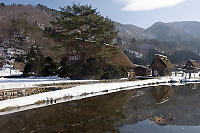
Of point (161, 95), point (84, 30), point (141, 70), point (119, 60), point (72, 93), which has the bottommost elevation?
point (161, 95)

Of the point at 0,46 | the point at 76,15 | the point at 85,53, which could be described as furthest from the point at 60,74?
the point at 0,46

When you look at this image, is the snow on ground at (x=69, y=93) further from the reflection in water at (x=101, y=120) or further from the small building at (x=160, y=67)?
the small building at (x=160, y=67)

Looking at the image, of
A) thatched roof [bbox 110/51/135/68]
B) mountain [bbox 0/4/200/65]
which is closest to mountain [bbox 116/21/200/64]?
mountain [bbox 0/4/200/65]

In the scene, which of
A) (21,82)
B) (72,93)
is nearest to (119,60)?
(72,93)

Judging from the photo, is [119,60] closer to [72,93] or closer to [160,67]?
[160,67]

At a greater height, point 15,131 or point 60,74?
point 60,74

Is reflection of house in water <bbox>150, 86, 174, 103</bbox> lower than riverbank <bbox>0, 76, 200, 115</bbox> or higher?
lower

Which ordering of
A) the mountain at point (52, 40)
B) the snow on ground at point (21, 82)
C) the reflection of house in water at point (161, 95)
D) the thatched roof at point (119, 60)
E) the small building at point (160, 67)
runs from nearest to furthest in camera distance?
the snow on ground at point (21, 82)
the reflection of house in water at point (161, 95)
the thatched roof at point (119, 60)
the small building at point (160, 67)
the mountain at point (52, 40)

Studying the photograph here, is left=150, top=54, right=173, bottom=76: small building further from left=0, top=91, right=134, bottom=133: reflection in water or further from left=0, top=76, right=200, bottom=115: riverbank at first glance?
left=0, top=91, right=134, bottom=133: reflection in water

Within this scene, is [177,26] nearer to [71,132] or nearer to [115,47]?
[115,47]

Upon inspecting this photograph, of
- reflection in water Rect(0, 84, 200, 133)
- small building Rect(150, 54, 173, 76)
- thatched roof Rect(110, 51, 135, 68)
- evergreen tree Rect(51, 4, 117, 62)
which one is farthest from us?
small building Rect(150, 54, 173, 76)

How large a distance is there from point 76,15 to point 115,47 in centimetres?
854

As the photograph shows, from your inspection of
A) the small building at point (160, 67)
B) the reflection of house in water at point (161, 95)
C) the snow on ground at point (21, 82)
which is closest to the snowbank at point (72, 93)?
the snow on ground at point (21, 82)

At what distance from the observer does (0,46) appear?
71.2 metres
